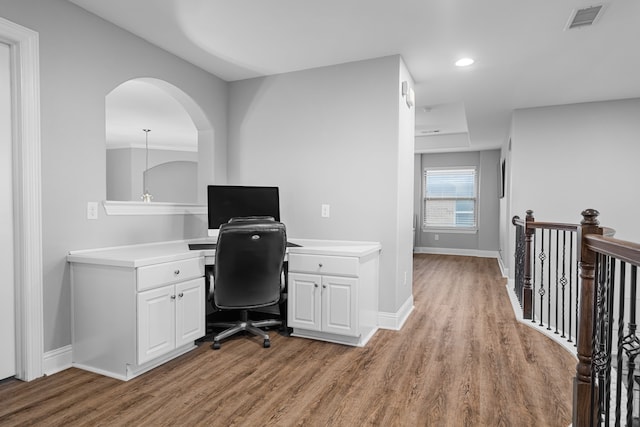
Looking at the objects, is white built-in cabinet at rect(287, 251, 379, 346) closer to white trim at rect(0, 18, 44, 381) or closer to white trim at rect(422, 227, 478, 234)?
white trim at rect(0, 18, 44, 381)

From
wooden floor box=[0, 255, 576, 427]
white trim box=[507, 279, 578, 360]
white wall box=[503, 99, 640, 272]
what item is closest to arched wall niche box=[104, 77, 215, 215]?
wooden floor box=[0, 255, 576, 427]

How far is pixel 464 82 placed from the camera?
13.8 ft

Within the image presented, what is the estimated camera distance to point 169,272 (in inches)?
105

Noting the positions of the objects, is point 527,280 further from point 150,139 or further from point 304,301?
point 150,139

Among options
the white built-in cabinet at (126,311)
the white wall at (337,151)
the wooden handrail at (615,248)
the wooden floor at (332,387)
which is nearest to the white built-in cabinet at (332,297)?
the wooden floor at (332,387)

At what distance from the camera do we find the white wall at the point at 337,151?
3475mm

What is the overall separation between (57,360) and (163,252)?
3.08 feet

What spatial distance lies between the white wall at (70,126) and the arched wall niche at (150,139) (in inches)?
7.0

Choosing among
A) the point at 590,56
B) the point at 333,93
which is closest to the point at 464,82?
the point at 590,56

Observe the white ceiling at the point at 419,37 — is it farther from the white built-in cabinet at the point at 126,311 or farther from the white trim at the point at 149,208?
the white built-in cabinet at the point at 126,311

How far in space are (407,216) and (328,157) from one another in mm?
1012

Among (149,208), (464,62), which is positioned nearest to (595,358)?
(464,62)

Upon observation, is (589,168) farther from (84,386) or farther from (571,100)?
(84,386)

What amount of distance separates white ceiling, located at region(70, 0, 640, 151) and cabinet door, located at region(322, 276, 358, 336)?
195 cm
